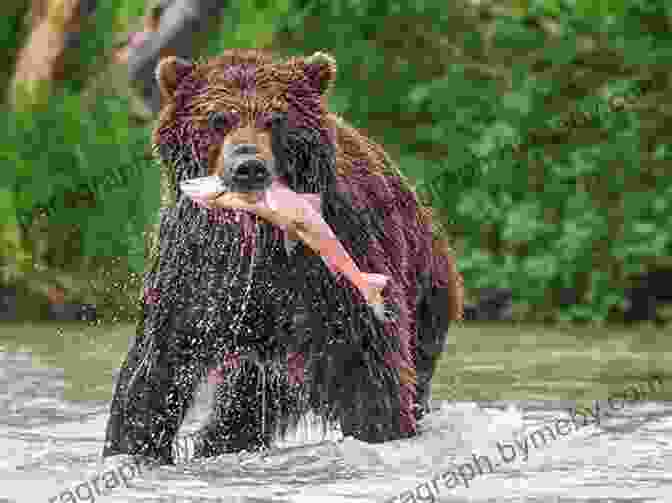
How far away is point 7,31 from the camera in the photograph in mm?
16750

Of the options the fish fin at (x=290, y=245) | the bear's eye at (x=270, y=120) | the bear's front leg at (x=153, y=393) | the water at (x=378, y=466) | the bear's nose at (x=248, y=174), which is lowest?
the water at (x=378, y=466)

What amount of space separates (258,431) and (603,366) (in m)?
4.18

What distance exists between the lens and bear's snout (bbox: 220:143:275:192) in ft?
19.8

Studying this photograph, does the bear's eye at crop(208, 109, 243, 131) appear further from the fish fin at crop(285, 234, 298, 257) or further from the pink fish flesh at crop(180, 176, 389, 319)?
the fish fin at crop(285, 234, 298, 257)

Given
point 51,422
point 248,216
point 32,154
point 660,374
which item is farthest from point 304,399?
point 32,154

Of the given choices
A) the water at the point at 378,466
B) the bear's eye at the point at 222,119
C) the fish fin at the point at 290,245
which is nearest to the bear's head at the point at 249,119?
the bear's eye at the point at 222,119

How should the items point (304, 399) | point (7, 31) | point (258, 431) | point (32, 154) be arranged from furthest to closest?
1. point (7, 31)
2. point (32, 154)
3. point (258, 431)
4. point (304, 399)

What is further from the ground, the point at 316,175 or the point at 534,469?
the point at 316,175

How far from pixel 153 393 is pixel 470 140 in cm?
972

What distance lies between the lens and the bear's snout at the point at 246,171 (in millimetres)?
6043

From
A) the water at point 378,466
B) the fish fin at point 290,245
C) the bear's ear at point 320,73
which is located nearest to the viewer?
the water at point 378,466

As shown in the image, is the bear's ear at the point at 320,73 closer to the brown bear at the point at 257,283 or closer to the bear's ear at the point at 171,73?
the brown bear at the point at 257,283

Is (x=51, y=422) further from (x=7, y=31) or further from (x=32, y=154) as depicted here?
(x=7, y=31)

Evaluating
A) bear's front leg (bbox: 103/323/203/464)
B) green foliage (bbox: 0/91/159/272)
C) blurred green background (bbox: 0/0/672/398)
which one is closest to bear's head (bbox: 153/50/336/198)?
bear's front leg (bbox: 103/323/203/464)
